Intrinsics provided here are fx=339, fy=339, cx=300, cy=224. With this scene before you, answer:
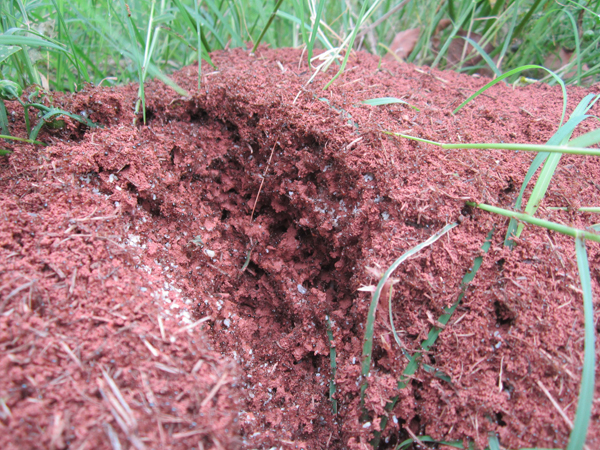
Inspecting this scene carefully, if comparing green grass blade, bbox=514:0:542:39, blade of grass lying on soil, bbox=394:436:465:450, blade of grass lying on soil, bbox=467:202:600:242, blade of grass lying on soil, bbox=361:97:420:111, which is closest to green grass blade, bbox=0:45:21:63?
blade of grass lying on soil, bbox=361:97:420:111

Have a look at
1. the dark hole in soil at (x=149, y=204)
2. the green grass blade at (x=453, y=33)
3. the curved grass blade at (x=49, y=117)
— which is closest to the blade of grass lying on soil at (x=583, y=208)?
the green grass blade at (x=453, y=33)

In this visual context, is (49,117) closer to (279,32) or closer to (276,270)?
(276,270)

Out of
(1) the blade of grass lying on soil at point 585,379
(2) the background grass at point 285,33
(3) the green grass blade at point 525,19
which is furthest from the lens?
(3) the green grass blade at point 525,19

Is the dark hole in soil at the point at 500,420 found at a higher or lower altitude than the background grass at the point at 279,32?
lower

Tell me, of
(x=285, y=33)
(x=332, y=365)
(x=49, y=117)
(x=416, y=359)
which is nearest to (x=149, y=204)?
(x=49, y=117)

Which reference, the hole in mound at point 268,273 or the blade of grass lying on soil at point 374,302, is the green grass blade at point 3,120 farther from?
the blade of grass lying on soil at point 374,302
